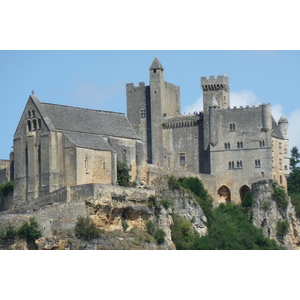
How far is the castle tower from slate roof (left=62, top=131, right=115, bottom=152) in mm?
13693

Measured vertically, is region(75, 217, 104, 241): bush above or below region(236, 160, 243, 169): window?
below

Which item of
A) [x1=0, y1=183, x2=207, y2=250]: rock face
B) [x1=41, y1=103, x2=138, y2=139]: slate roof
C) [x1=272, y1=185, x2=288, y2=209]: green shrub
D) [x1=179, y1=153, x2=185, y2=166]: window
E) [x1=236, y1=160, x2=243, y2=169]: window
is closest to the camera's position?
[x1=0, y1=183, x2=207, y2=250]: rock face

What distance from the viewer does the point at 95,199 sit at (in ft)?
326

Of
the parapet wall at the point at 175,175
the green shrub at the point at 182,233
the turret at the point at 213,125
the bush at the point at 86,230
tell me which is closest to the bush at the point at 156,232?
the green shrub at the point at 182,233

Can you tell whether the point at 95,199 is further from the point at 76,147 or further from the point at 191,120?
the point at 191,120

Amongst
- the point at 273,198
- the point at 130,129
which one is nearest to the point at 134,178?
the point at 130,129

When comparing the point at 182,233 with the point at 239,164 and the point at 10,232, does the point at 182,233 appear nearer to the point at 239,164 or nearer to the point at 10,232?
the point at 239,164

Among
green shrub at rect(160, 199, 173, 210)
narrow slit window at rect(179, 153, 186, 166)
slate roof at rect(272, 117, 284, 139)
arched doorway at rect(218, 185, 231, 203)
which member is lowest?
green shrub at rect(160, 199, 173, 210)

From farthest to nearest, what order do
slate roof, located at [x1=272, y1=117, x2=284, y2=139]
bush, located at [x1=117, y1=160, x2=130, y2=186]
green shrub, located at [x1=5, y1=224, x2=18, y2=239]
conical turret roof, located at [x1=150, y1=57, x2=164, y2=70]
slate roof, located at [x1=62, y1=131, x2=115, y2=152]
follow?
conical turret roof, located at [x1=150, y1=57, x2=164, y2=70] → slate roof, located at [x1=272, y1=117, x2=284, y2=139] → bush, located at [x1=117, y1=160, x2=130, y2=186] → slate roof, located at [x1=62, y1=131, x2=115, y2=152] → green shrub, located at [x1=5, y1=224, x2=18, y2=239]

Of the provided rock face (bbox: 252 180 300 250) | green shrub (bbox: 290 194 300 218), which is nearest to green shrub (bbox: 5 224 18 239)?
rock face (bbox: 252 180 300 250)

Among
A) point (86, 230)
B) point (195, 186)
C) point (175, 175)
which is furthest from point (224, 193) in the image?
point (86, 230)

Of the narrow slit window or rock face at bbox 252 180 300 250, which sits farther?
the narrow slit window

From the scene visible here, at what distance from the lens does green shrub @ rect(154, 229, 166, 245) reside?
101188mm

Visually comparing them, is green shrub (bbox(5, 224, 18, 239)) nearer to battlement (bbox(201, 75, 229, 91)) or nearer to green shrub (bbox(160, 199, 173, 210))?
green shrub (bbox(160, 199, 173, 210))
